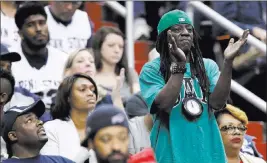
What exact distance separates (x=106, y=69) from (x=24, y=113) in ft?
7.88

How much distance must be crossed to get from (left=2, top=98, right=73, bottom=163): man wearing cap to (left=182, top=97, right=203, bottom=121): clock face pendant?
1.17m

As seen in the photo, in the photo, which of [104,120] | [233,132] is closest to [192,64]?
[104,120]

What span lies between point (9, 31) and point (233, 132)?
2777 millimetres

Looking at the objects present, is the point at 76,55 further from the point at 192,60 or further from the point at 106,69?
the point at 192,60

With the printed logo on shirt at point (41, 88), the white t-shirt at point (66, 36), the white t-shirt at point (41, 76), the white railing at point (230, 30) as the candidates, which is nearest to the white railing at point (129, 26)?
the white railing at point (230, 30)

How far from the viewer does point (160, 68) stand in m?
6.78

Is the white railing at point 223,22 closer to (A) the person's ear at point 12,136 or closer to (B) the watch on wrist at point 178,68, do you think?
(A) the person's ear at point 12,136

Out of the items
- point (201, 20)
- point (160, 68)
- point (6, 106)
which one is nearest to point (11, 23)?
point (6, 106)

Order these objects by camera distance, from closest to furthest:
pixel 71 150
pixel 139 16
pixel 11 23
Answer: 1. pixel 71 150
2. pixel 11 23
3. pixel 139 16

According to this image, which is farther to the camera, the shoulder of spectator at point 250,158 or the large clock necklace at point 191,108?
the shoulder of spectator at point 250,158

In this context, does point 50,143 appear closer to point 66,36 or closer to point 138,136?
point 138,136

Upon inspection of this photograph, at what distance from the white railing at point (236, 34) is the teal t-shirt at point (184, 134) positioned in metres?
3.49

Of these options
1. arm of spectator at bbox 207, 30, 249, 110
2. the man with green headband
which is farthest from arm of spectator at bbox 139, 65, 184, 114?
arm of spectator at bbox 207, 30, 249, 110

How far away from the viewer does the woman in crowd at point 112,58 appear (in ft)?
32.6
